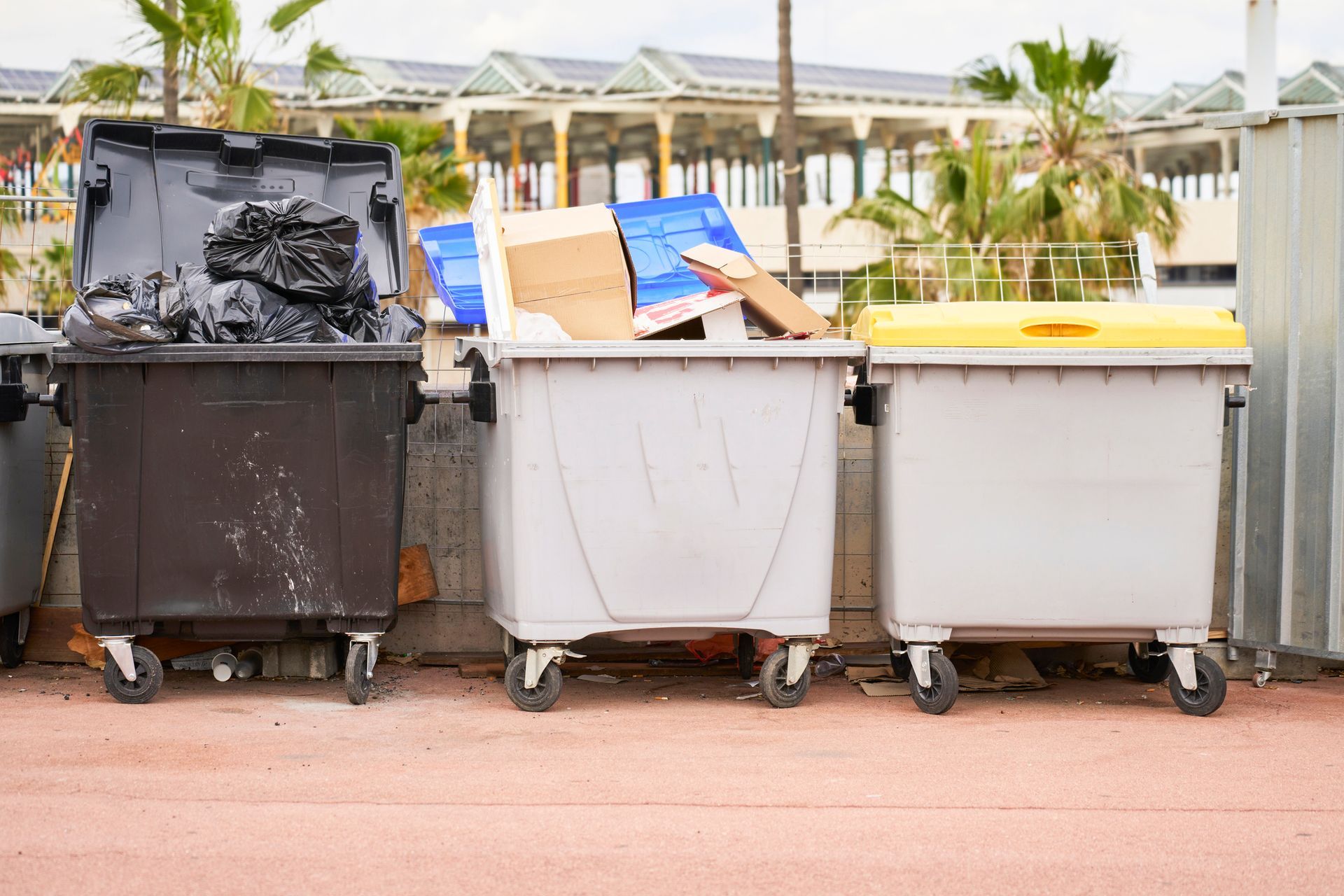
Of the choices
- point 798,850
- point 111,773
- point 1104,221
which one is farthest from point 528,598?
point 1104,221

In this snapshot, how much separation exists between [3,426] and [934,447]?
316 centimetres

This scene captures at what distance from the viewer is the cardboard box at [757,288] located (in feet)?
15.1

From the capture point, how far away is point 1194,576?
171 inches

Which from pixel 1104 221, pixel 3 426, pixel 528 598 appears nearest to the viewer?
pixel 528 598

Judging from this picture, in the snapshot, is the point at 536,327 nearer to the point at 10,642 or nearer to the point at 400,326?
the point at 400,326

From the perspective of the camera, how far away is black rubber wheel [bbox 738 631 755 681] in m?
→ 4.95

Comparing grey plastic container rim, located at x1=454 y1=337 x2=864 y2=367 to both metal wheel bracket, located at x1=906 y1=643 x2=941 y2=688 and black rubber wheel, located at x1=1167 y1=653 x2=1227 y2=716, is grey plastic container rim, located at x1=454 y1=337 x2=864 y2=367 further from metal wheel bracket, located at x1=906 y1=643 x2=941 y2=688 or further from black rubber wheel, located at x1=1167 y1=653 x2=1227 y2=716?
black rubber wheel, located at x1=1167 y1=653 x2=1227 y2=716

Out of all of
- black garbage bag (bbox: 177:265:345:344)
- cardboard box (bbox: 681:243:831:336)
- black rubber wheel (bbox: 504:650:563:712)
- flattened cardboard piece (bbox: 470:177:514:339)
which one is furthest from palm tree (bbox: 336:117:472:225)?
black rubber wheel (bbox: 504:650:563:712)

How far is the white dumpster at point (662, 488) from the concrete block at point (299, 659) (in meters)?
0.86

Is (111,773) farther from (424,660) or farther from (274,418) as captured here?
(424,660)

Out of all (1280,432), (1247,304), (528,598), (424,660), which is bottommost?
(424,660)

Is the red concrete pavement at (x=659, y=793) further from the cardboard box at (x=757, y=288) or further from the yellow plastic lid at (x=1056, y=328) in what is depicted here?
the cardboard box at (x=757, y=288)

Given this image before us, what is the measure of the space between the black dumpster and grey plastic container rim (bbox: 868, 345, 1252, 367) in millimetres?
1616

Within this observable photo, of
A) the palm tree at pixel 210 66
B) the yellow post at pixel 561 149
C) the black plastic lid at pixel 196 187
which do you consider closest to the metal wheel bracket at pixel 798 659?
the black plastic lid at pixel 196 187
